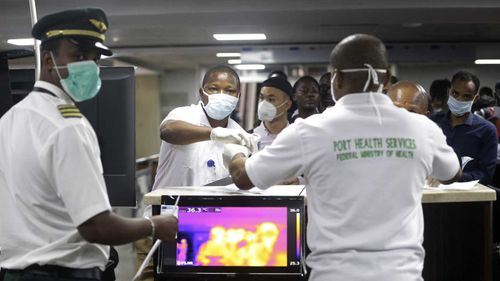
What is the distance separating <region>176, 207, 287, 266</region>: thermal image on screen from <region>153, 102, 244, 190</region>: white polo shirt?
791mm

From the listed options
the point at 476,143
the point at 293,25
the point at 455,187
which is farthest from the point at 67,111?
the point at 293,25

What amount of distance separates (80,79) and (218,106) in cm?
134

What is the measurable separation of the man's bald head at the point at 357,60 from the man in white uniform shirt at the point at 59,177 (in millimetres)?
656

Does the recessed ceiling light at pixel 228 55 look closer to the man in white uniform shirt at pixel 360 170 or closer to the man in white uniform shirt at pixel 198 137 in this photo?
the man in white uniform shirt at pixel 198 137

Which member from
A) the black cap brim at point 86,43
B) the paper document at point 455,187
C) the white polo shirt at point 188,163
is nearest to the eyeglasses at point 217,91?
the white polo shirt at point 188,163

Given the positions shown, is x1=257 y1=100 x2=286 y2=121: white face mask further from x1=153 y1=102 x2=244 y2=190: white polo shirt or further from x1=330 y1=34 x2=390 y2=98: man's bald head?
x1=330 y1=34 x2=390 y2=98: man's bald head

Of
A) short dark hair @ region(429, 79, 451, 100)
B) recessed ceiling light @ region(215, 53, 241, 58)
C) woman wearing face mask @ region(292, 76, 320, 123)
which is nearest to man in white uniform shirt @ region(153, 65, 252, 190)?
woman wearing face mask @ region(292, 76, 320, 123)

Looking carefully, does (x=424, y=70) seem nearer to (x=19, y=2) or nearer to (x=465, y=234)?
(x=19, y=2)

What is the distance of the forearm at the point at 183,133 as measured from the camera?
2459 millimetres

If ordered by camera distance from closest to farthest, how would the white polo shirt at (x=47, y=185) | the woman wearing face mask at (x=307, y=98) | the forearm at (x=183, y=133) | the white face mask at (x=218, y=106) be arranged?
the white polo shirt at (x=47, y=185), the forearm at (x=183, y=133), the white face mask at (x=218, y=106), the woman wearing face mask at (x=307, y=98)

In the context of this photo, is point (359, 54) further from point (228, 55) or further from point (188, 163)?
point (228, 55)

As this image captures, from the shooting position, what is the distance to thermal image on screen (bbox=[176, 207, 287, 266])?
1921 mm

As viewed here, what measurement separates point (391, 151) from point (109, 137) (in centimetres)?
108

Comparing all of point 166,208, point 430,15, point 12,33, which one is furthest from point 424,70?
point 166,208
